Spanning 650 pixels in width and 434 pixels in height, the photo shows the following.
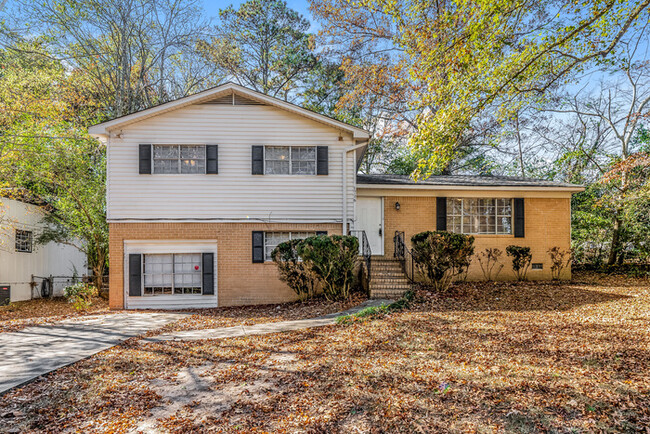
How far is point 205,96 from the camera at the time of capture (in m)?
11.8

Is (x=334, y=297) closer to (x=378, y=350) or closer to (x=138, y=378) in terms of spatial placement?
(x=378, y=350)

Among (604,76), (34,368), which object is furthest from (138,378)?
(604,76)

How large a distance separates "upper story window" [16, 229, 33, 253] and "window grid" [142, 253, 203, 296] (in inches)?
315

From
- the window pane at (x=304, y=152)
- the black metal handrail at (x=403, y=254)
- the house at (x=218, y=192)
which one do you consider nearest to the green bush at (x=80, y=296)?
the house at (x=218, y=192)

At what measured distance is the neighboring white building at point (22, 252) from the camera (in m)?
14.9

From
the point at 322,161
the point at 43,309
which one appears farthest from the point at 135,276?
the point at 322,161

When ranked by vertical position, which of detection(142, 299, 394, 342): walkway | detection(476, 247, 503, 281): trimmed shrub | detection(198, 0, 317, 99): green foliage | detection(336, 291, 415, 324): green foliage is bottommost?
detection(142, 299, 394, 342): walkway

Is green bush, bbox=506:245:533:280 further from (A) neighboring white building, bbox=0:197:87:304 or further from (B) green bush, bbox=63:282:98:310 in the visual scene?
(A) neighboring white building, bbox=0:197:87:304

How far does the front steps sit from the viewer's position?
10.2 metres

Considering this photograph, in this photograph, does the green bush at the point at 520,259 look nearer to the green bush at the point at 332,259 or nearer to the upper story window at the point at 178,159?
the green bush at the point at 332,259

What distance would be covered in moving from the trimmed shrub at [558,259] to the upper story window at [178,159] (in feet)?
39.9

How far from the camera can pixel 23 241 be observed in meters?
16.1

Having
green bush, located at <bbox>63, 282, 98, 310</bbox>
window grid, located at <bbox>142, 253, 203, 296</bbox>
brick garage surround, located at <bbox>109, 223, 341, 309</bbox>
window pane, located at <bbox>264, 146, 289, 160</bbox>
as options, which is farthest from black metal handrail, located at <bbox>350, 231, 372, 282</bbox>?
green bush, located at <bbox>63, 282, 98, 310</bbox>

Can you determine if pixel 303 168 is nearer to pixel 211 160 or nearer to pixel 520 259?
pixel 211 160
